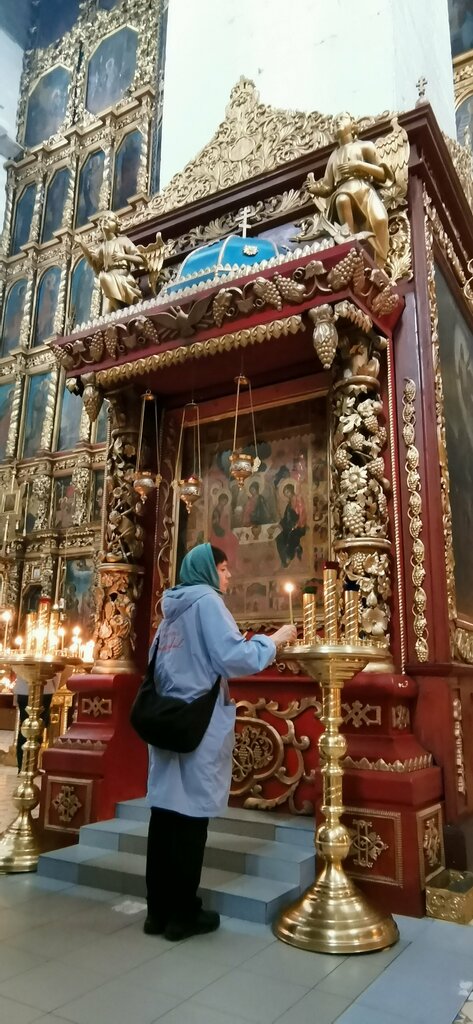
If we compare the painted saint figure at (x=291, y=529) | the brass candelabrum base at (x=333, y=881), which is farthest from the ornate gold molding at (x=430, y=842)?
the painted saint figure at (x=291, y=529)

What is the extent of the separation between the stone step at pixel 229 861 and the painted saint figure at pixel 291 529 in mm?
1742

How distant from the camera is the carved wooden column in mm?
5324

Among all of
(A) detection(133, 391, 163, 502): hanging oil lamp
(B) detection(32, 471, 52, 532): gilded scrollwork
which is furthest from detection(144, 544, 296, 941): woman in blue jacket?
(B) detection(32, 471, 52, 532): gilded scrollwork

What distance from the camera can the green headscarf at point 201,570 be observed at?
12.1ft

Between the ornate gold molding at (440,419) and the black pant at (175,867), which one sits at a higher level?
the ornate gold molding at (440,419)

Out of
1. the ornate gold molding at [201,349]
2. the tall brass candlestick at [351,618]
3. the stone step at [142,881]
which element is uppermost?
the ornate gold molding at [201,349]

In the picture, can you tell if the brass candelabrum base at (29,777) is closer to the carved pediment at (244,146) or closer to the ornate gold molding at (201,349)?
the ornate gold molding at (201,349)

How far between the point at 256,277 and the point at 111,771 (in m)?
3.40

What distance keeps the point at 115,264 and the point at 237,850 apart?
4.66 m

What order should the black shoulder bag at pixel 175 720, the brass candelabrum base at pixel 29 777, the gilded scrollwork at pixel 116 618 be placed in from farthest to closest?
the gilded scrollwork at pixel 116 618
the brass candelabrum base at pixel 29 777
the black shoulder bag at pixel 175 720

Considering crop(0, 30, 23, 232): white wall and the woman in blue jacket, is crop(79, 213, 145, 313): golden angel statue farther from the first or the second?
crop(0, 30, 23, 232): white wall

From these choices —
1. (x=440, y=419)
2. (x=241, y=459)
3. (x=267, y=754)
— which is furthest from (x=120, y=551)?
(x=440, y=419)

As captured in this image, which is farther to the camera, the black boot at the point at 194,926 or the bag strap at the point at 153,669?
the bag strap at the point at 153,669

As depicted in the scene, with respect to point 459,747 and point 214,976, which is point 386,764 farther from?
point 214,976
